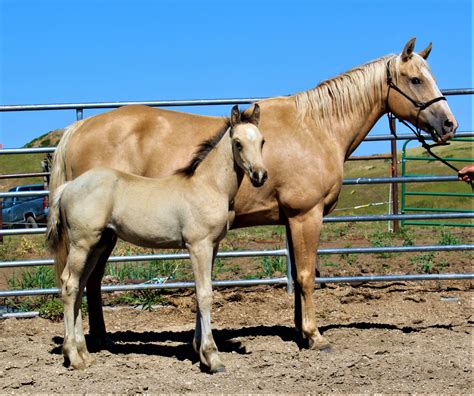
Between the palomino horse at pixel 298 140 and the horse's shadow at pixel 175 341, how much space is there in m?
0.21

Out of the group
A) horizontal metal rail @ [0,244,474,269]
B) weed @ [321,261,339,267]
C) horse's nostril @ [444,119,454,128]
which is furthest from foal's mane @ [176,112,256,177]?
weed @ [321,261,339,267]

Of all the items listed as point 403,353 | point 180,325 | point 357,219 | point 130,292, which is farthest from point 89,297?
point 357,219

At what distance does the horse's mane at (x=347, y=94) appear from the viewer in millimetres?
5594

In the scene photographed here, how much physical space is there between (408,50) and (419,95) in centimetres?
36

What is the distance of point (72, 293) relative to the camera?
4.68 m

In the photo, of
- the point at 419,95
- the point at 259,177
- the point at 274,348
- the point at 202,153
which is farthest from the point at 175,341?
the point at 419,95

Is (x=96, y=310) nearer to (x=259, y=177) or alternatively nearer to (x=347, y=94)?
(x=259, y=177)

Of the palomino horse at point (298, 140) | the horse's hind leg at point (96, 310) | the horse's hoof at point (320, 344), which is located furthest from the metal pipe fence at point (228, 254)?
the horse's hoof at point (320, 344)

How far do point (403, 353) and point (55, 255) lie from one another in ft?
8.26

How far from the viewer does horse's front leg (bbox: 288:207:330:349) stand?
527cm

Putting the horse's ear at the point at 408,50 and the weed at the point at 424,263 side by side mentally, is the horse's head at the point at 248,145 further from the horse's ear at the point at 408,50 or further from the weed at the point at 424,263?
the weed at the point at 424,263

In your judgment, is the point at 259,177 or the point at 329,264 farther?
the point at 329,264

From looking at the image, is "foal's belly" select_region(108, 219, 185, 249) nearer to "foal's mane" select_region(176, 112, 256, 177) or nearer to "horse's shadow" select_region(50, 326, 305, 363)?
"foal's mane" select_region(176, 112, 256, 177)

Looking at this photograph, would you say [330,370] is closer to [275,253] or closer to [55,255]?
[55,255]
